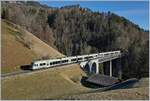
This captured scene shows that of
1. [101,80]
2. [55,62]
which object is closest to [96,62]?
[55,62]

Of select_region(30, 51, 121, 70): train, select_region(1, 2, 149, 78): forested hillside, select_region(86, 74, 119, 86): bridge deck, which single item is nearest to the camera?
select_region(86, 74, 119, 86): bridge deck

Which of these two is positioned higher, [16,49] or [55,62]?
[16,49]

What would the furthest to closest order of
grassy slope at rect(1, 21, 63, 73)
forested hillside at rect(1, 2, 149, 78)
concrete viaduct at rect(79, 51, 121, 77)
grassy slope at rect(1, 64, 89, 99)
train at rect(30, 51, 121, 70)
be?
1. forested hillside at rect(1, 2, 149, 78)
2. concrete viaduct at rect(79, 51, 121, 77)
3. grassy slope at rect(1, 21, 63, 73)
4. train at rect(30, 51, 121, 70)
5. grassy slope at rect(1, 64, 89, 99)

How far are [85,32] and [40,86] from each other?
120m

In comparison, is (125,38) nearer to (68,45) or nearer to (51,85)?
(68,45)

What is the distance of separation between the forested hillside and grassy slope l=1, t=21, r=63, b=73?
14.2 metres

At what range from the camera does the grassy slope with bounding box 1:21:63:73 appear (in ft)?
215

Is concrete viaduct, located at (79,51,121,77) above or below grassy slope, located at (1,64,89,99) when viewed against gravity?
below

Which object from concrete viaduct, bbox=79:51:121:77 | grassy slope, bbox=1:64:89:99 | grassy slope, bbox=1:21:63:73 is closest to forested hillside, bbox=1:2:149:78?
concrete viaduct, bbox=79:51:121:77

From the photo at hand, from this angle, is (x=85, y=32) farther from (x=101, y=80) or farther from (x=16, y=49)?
(x=101, y=80)

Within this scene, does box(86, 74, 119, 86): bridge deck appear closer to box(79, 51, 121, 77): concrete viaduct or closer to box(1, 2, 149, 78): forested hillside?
box(79, 51, 121, 77): concrete viaduct

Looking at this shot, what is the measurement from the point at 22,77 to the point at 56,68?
1341 cm

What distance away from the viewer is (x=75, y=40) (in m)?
158

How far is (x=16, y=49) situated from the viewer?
246 ft
